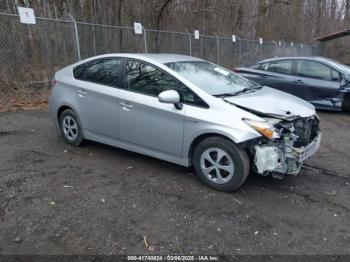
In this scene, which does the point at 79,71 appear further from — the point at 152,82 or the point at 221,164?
the point at 221,164

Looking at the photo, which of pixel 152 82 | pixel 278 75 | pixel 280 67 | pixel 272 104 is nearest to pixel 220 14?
pixel 280 67

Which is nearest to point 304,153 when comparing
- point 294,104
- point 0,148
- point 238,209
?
point 294,104

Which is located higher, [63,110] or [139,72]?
[139,72]

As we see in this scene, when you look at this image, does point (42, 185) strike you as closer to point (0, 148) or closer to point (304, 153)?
point (0, 148)

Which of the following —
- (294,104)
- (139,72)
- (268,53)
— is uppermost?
(139,72)

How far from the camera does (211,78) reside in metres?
4.59

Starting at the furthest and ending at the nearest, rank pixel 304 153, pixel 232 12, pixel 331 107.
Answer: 1. pixel 232 12
2. pixel 331 107
3. pixel 304 153

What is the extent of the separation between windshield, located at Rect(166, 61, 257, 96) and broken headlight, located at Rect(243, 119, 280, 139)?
68 centimetres

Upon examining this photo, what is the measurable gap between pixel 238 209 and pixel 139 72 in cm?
225

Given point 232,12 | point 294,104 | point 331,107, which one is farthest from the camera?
point 232,12

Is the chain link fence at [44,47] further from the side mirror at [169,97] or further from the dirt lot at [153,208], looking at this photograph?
the side mirror at [169,97]

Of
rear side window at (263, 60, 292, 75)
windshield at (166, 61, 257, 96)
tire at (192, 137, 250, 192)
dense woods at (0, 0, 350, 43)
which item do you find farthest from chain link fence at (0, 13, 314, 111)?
tire at (192, 137, 250, 192)

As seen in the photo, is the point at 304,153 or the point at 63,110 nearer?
the point at 304,153

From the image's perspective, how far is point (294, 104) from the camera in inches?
169
